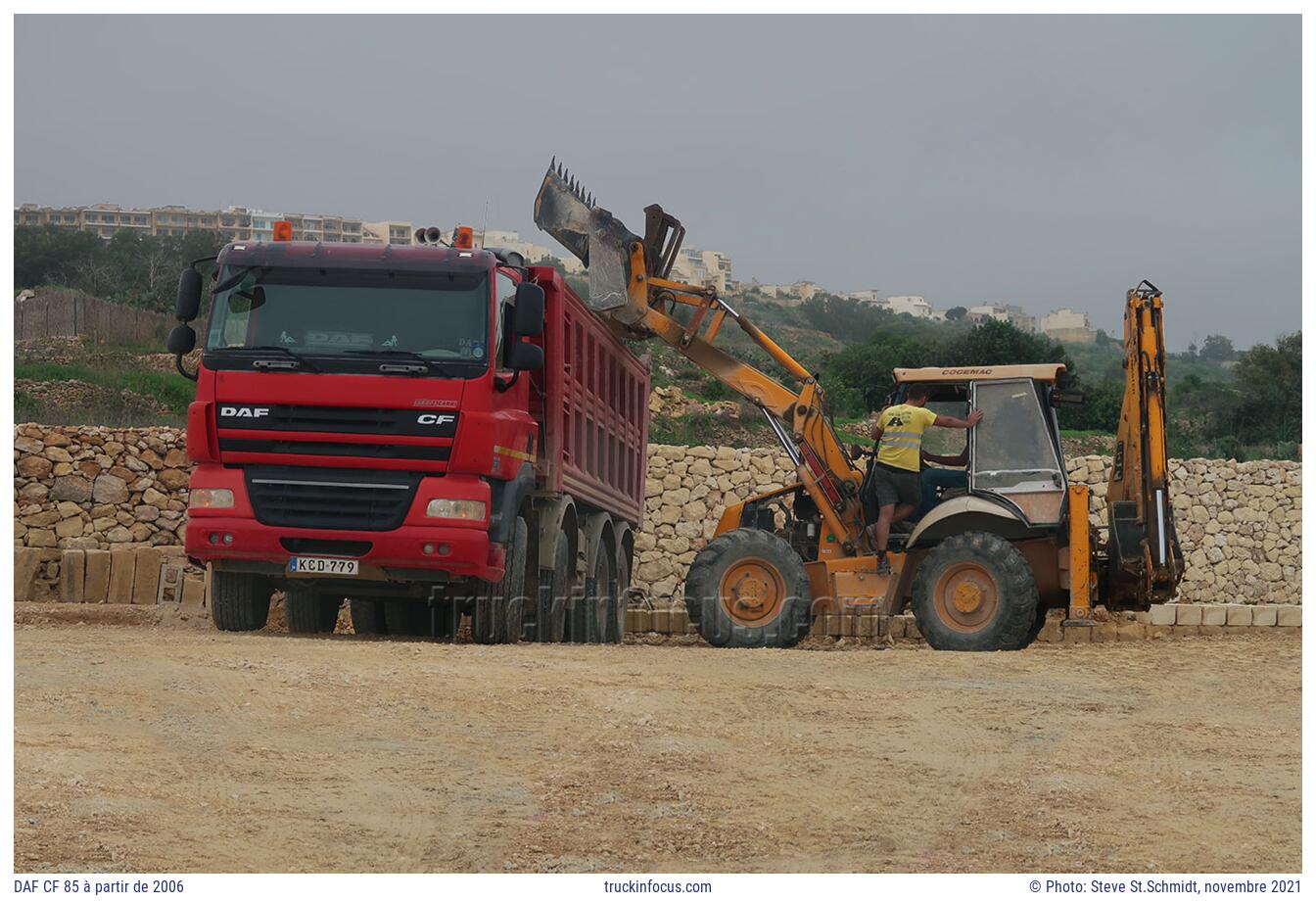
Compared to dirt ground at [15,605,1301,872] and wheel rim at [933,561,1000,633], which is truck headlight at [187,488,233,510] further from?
wheel rim at [933,561,1000,633]

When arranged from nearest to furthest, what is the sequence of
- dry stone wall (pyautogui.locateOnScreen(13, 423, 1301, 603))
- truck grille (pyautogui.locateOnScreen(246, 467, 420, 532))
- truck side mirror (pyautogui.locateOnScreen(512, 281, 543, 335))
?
truck side mirror (pyautogui.locateOnScreen(512, 281, 543, 335)) < truck grille (pyautogui.locateOnScreen(246, 467, 420, 532)) < dry stone wall (pyautogui.locateOnScreen(13, 423, 1301, 603))

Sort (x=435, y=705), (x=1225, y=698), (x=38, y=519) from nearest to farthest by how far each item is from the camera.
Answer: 1. (x=435, y=705)
2. (x=1225, y=698)
3. (x=38, y=519)

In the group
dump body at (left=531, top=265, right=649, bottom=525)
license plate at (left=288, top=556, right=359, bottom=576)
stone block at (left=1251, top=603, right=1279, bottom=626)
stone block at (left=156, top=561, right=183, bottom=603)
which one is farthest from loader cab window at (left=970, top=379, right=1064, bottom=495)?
stone block at (left=156, top=561, right=183, bottom=603)

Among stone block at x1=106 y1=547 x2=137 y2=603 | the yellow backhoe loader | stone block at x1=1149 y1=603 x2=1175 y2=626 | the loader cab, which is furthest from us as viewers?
stone block at x1=106 y1=547 x2=137 y2=603

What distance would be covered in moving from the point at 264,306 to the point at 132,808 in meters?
6.34

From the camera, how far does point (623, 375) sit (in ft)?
58.1

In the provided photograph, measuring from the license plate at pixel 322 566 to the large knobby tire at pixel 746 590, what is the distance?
11.1 feet

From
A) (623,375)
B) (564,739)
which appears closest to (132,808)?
(564,739)

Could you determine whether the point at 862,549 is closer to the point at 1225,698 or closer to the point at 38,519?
the point at 1225,698

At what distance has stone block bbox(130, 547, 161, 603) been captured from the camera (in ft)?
64.0

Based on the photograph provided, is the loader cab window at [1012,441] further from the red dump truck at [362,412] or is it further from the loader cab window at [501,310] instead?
the loader cab window at [501,310]

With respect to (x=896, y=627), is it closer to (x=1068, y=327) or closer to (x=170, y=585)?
(x=170, y=585)

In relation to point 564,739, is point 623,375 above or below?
above

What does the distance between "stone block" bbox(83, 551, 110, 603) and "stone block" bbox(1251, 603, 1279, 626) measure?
44.2 ft
